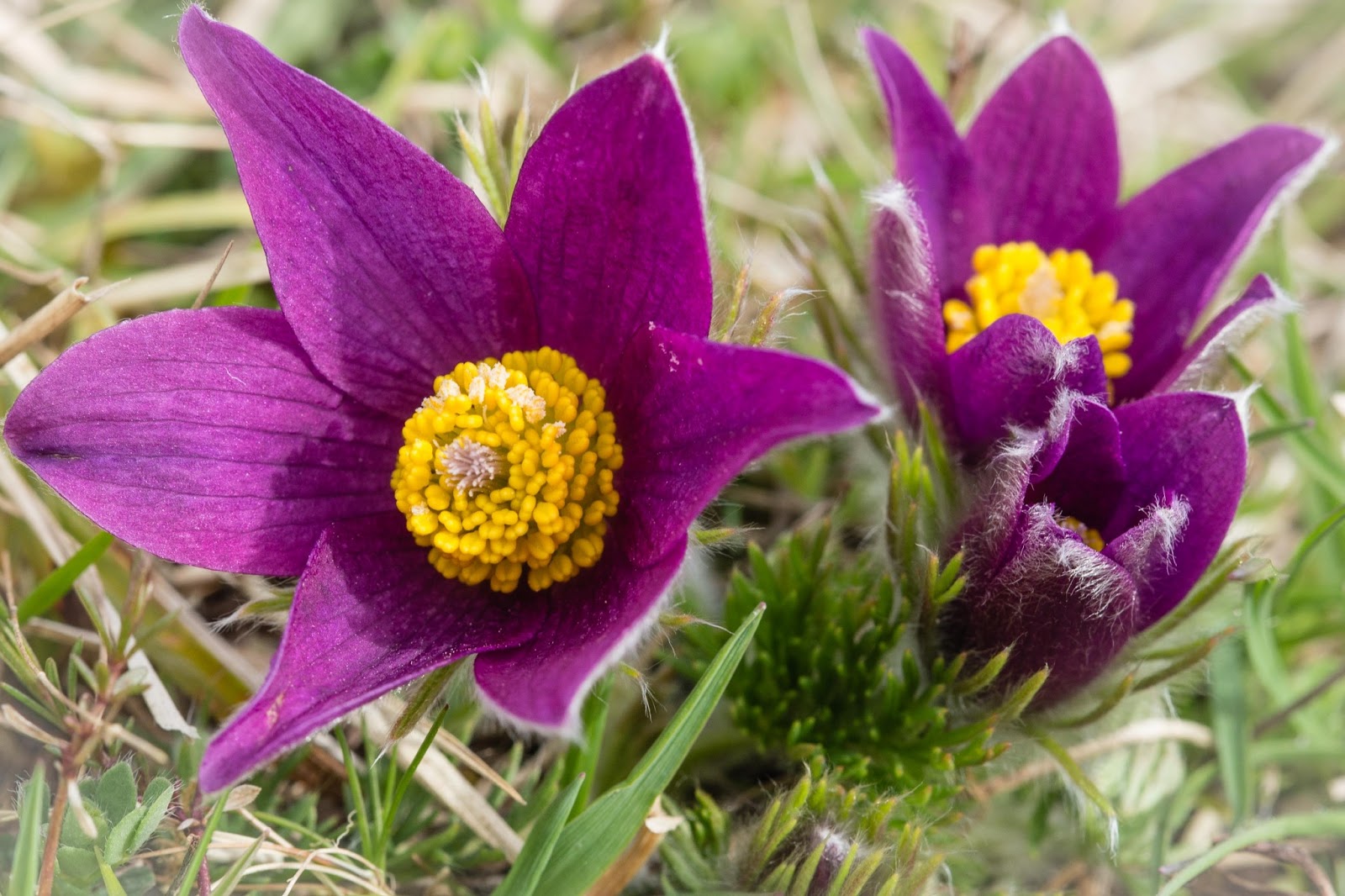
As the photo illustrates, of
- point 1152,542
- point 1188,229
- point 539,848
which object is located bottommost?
point 539,848

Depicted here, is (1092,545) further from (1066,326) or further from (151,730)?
(151,730)

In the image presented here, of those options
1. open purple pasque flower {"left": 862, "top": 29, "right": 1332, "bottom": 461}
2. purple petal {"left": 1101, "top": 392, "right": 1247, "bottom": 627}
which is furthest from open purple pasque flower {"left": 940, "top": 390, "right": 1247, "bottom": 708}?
open purple pasque flower {"left": 862, "top": 29, "right": 1332, "bottom": 461}

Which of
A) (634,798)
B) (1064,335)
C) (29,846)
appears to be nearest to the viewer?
(29,846)

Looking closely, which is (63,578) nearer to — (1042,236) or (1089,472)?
(1089,472)

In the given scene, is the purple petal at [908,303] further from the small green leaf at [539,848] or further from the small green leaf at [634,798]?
the small green leaf at [539,848]

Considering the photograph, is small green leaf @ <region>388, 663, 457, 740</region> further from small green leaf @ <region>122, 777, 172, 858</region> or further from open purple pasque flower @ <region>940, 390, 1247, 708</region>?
open purple pasque flower @ <region>940, 390, 1247, 708</region>

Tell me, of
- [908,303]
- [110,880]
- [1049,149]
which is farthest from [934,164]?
[110,880]
